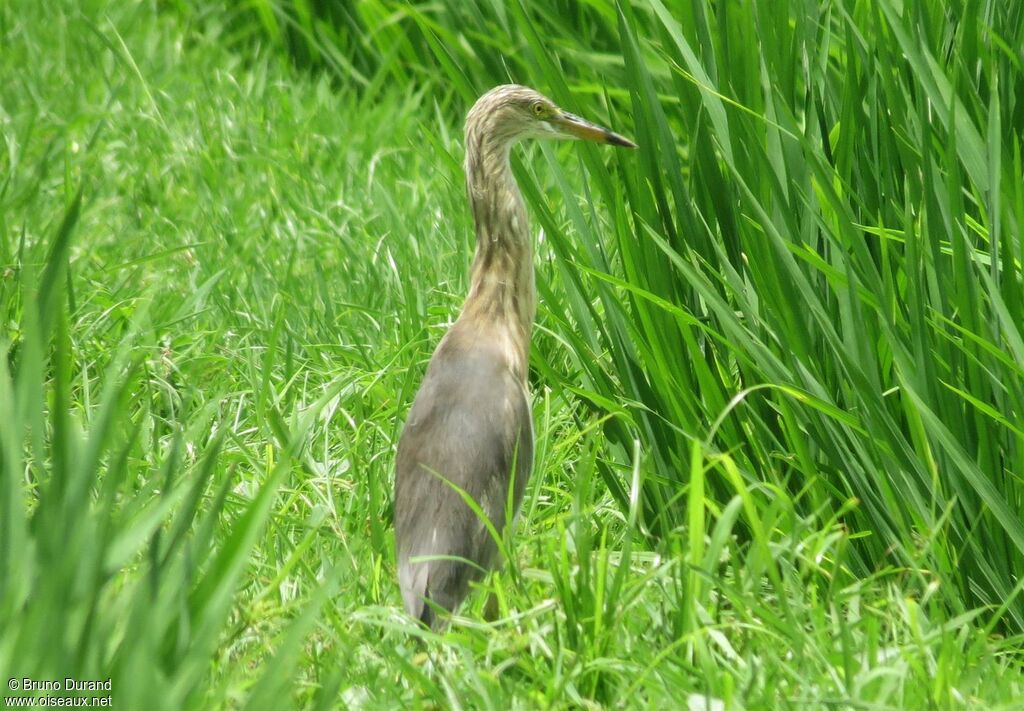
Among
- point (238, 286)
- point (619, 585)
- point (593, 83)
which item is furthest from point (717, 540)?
point (593, 83)

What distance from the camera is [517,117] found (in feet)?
12.9

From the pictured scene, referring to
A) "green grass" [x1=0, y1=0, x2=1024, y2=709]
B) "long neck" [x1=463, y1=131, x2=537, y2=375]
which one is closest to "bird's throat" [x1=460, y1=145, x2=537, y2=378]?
"long neck" [x1=463, y1=131, x2=537, y2=375]

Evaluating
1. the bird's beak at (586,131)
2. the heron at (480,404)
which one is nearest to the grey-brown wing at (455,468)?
the heron at (480,404)

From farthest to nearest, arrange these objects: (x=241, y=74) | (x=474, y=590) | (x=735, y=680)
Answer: (x=241, y=74), (x=474, y=590), (x=735, y=680)

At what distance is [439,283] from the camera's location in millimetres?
4559

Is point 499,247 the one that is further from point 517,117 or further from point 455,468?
point 455,468

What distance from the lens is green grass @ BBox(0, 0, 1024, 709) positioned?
2250 mm

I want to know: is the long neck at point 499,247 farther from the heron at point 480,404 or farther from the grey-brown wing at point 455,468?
the grey-brown wing at point 455,468

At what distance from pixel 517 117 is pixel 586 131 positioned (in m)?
0.24

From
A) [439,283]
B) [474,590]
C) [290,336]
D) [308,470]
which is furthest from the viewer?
[439,283]

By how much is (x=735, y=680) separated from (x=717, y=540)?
23 cm

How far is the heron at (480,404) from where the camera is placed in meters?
3.13

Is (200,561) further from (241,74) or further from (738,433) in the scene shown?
(241,74)

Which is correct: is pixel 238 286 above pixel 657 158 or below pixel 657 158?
below
